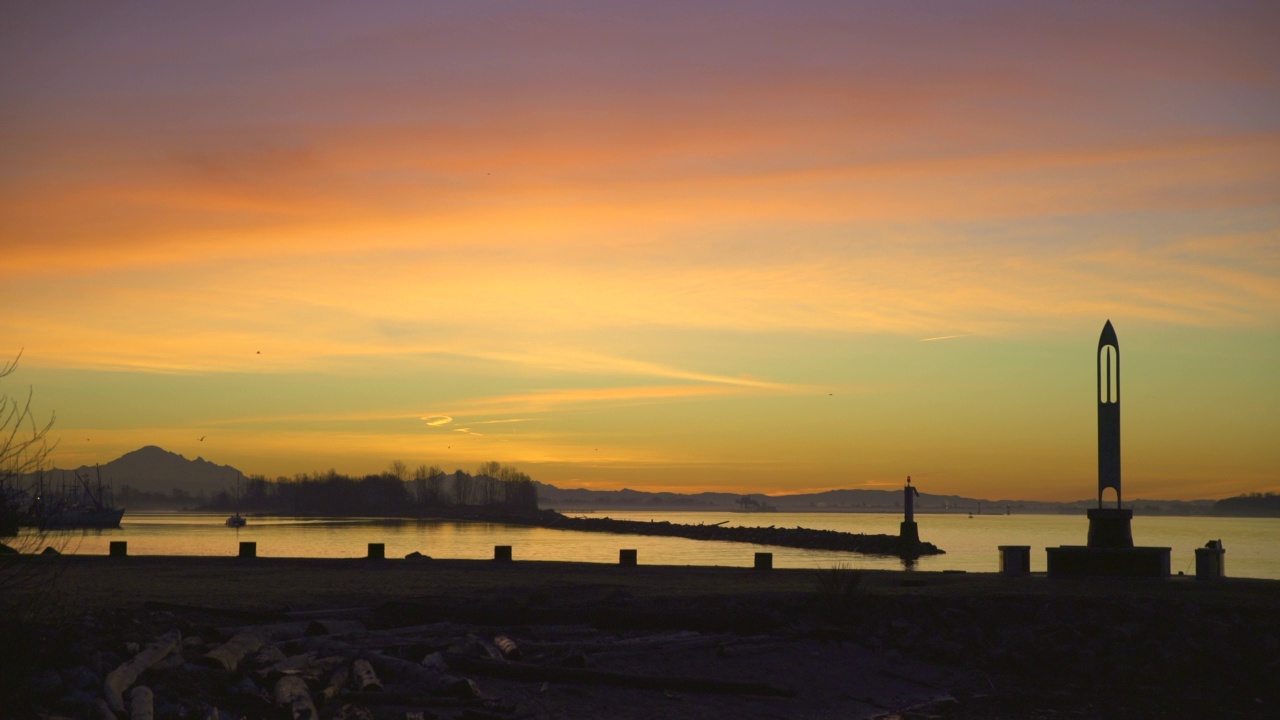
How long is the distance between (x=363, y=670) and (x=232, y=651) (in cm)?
154

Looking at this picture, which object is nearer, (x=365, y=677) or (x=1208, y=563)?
(x=365, y=677)

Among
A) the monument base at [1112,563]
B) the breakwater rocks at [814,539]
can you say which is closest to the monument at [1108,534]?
the monument base at [1112,563]

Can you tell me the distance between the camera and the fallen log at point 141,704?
11.2m

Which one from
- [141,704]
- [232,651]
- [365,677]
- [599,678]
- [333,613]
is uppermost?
[232,651]

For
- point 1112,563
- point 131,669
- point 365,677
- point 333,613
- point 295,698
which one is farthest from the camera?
point 1112,563

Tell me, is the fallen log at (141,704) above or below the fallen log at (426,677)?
above

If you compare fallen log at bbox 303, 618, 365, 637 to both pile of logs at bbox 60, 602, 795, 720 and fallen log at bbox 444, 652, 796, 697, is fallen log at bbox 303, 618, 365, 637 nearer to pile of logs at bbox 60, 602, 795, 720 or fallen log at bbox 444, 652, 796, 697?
pile of logs at bbox 60, 602, 795, 720

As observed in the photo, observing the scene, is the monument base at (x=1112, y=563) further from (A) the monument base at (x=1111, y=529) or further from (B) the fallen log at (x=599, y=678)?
(B) the fallen log at (x=599, y=678)

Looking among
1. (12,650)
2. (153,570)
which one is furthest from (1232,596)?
(153,570)

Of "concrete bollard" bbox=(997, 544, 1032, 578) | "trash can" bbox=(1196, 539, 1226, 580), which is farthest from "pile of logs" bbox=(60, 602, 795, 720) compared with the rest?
"trash can" bbox=(1196, 539, 1226, 580)

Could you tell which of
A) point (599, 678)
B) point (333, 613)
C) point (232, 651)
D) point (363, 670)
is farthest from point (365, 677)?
point (333, 613)

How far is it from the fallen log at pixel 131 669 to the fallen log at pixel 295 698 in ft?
4.46

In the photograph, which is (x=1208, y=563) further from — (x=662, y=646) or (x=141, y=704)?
(x=141, y=704)

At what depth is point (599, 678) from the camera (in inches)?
622
